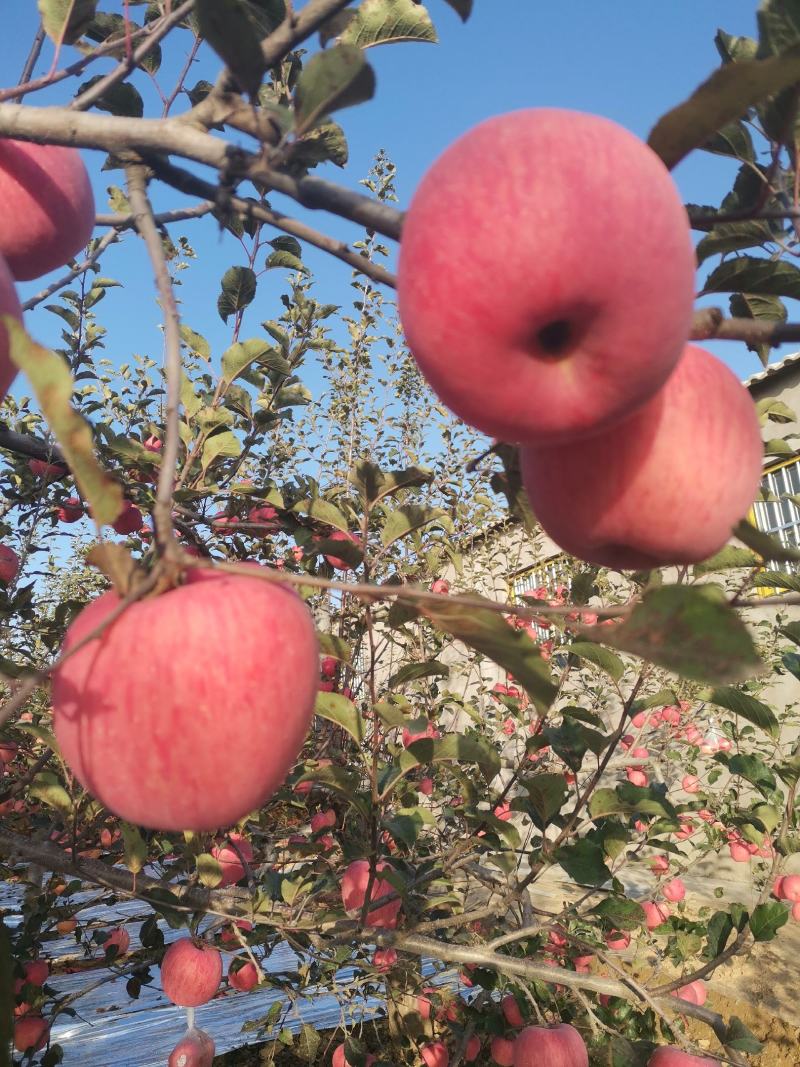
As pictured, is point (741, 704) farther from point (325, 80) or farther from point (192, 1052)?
point (192, 1052)

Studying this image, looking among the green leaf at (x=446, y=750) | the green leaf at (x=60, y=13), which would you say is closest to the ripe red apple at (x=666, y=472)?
the green leaf at (x=446, y=750)

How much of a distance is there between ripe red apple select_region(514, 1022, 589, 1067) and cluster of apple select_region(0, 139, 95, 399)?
2.11 meters

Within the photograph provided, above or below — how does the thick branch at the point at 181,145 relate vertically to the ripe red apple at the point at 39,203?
below

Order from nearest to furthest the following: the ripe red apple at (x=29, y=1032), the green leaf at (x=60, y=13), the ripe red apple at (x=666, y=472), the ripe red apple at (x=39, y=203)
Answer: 1. the ripe red apple at (x=666, y=472)
2. the ripe red apple at (x=39, y=203)
3. the green leaf at (x=60, y=13)
4. the ripe red apple at (x=29, y=1032)

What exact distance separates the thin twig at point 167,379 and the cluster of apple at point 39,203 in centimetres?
51

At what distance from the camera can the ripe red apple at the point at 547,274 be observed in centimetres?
61

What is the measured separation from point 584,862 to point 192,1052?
186 cm

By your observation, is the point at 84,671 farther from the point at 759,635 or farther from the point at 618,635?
the point at 759,635

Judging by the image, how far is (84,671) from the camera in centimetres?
71

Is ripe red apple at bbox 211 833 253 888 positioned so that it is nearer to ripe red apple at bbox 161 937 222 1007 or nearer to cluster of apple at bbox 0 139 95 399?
ripe red apple at bbox 161 937 222 1007

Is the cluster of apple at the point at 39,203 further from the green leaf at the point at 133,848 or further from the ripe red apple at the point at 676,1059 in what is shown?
the ripe red apple at the point at 676,1059

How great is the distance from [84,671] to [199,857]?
1.32 metres

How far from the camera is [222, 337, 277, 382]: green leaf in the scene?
207 centimetres

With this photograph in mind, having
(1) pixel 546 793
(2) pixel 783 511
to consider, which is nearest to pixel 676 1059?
(1) pixel 546 793
